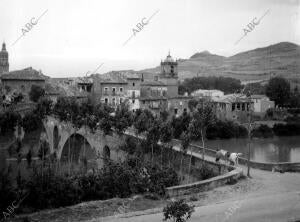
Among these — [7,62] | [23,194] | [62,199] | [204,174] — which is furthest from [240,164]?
[7,62]

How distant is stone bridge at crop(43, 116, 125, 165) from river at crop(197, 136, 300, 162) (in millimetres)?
10189

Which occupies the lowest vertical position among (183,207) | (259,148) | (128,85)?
(259,148)

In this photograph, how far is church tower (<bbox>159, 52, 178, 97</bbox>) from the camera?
50.3m

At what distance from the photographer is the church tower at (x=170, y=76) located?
1981 inches

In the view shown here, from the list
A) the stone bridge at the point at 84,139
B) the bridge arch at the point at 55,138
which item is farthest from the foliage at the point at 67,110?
the bridge arch at the point at 55,138

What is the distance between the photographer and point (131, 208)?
38.4 ft

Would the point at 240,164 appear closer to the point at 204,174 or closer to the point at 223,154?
the point at 223,154

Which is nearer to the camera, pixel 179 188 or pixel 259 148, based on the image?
pixel 179 188

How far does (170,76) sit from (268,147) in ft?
56.8

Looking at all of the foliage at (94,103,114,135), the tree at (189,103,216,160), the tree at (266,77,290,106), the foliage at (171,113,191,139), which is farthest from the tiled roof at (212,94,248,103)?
the tree at (189,103,216,160)

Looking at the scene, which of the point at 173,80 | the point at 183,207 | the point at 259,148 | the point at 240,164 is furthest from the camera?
the point at 173,80

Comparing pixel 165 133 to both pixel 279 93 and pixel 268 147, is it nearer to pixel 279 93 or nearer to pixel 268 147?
pixel 268 147

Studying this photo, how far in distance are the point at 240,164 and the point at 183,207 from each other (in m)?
10.2

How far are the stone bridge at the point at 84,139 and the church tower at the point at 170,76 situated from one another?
1785 cm
